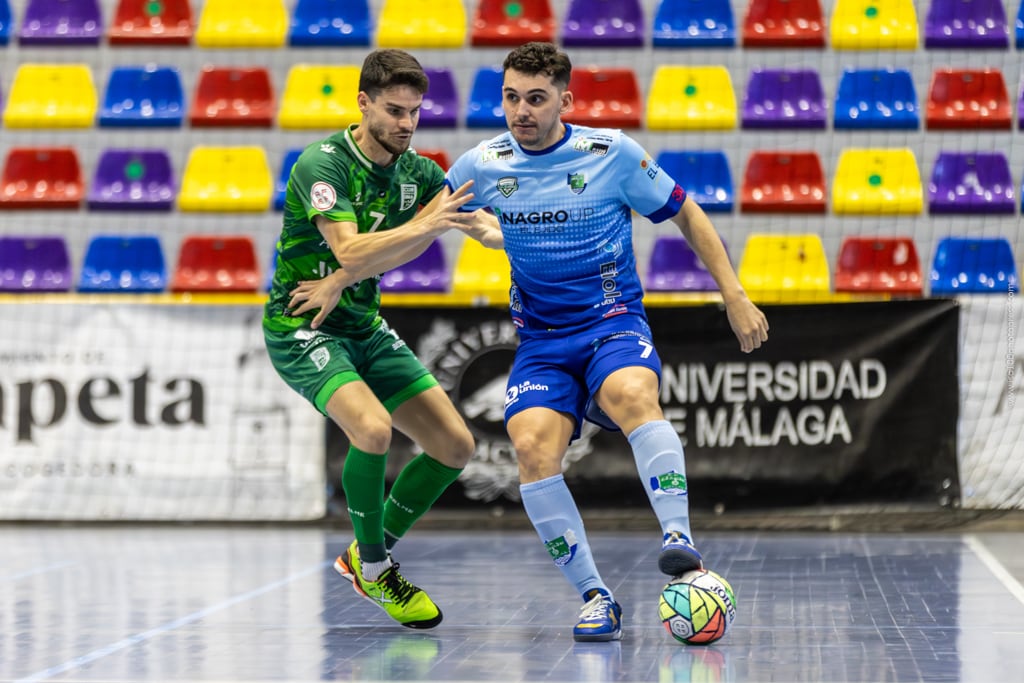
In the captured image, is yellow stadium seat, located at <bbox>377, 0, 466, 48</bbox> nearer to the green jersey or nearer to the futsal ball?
the green jersey

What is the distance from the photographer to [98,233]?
37.9ft

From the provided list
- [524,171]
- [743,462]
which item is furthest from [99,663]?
[743,462]

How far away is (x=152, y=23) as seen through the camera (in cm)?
1198

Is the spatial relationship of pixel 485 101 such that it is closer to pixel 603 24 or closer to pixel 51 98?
pixel 603 24

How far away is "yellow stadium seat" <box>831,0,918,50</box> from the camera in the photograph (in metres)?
11.4

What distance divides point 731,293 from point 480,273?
225 inches

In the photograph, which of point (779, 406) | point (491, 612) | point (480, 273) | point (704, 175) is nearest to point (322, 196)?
point (491, 612)

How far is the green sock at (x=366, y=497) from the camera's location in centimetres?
543

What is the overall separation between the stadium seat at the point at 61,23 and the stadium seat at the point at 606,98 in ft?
13.2

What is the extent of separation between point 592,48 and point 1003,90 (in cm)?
322

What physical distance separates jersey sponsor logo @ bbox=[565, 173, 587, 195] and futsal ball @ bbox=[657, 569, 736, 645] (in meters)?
1.38

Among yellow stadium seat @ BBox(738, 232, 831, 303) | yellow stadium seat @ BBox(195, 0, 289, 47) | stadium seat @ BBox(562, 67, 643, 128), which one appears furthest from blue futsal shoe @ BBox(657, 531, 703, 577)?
yellow stadium seat @ BBox(195, 0, 289, 47)

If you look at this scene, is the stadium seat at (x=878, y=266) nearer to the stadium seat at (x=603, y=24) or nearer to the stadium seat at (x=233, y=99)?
the stadium seat at (x=603, y=24)

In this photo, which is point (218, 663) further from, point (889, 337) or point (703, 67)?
point (703, 67)
